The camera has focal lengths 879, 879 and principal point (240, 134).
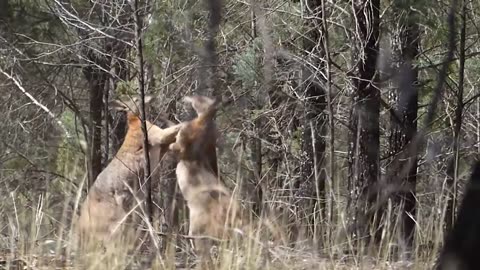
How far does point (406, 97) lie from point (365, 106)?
4.40ft

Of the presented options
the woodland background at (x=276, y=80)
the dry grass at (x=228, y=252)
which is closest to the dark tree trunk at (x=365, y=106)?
the woodland background at (x=276, y=80)

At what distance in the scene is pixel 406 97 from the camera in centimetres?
1036

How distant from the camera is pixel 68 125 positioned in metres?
12.2

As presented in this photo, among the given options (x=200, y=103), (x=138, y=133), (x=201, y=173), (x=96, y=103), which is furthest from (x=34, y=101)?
(x=201, y=173)

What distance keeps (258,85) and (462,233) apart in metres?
7.75

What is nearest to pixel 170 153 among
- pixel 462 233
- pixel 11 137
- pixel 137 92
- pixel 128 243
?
pixel 137 92

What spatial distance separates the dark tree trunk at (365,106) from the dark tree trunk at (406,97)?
0.32 m

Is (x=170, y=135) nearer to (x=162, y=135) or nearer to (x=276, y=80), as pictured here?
(x=162, y=135)

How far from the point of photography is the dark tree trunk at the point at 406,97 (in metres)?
9.52

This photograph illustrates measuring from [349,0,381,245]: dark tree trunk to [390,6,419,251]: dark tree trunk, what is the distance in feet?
1.04

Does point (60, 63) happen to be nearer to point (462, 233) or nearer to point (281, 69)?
point (281, 69)

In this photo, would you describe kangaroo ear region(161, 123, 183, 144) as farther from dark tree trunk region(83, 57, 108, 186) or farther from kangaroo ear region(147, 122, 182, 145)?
dark tree trunk region(83, 57, 108, 186)

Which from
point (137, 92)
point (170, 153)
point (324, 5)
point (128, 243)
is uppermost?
point (324, 5)

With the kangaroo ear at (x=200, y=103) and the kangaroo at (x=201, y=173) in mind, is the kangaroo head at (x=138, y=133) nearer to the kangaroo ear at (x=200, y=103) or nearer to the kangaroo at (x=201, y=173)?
the kangaroo at (x=201, y=173)
